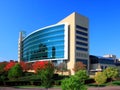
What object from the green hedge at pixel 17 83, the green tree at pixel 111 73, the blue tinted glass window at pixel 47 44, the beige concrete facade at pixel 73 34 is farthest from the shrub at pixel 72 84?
the blue tinted glass window at pixel 47 44

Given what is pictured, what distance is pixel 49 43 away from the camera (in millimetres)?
143625

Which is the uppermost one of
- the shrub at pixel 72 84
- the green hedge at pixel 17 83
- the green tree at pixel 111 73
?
the green tree at pixel 111 73

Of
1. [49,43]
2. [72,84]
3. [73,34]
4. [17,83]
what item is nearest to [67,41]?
[73,34]

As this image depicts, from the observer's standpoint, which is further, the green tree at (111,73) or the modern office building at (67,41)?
the modern office building at (67,41)

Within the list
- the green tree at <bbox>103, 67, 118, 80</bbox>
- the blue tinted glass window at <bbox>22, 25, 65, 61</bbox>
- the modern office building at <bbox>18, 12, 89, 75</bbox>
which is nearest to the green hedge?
the green tree at <bbox>103, 67, 118, 80</bbox>

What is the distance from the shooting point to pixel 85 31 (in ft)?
470

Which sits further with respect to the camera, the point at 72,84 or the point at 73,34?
the point at 73,34

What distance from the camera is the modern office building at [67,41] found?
136 metres

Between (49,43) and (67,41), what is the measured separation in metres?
12.1

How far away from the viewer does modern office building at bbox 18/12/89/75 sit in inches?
5340

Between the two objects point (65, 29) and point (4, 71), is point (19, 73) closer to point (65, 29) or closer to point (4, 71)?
point (4, 71)

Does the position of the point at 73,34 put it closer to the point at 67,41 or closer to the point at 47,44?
the point at 67,41

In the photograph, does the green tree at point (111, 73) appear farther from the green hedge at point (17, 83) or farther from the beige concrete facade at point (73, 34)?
the beige concrete facade at point (73, 34)

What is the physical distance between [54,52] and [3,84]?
2451 inches
